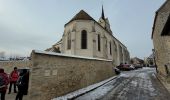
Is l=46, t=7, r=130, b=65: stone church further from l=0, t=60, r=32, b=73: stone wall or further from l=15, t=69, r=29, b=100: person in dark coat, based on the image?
l=15, t=69, r=29, b=100: person in dark coat

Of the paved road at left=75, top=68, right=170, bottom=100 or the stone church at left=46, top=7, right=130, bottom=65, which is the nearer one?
the paved road at left=75, top=68, right=170, bottom=100

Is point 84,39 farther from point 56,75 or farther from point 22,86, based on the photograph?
point 22,86

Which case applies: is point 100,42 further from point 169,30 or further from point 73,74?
point 169,30

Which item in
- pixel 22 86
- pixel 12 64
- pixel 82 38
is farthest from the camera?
pixel 82 38

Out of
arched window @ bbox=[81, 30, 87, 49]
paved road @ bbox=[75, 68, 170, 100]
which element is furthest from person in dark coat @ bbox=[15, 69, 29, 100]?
arched window @ bbox=[81, 30, 87, 49]

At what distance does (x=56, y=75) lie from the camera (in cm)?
771

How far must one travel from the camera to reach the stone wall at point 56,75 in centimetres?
636

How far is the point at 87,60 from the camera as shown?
11555 mm

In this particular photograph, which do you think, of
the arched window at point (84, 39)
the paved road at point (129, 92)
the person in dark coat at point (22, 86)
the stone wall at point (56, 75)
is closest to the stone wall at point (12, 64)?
the arched window at point (84, 39)

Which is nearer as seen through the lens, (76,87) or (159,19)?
(76,87)

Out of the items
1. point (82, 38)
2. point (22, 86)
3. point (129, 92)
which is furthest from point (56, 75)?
point (82, 38)

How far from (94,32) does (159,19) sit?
13351 mm

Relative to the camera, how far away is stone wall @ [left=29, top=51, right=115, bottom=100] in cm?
636

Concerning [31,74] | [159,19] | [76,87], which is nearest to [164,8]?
[159,19]
